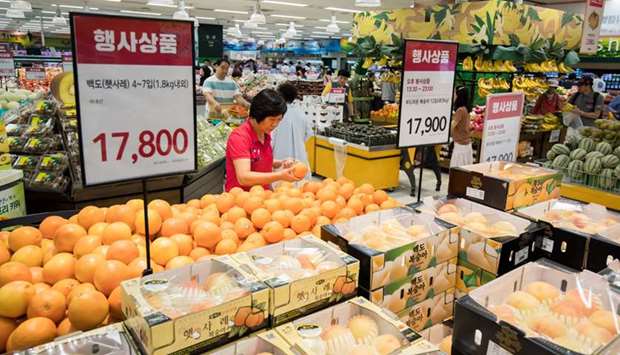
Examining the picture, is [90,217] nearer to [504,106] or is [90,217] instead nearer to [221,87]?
Result: [504,106]

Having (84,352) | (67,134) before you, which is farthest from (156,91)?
(67,134)

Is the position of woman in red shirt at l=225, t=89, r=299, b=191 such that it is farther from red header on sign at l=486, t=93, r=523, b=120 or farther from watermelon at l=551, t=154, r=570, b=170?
watermelon at l=551, t=154, r=570, b=170

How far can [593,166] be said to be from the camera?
460 cm

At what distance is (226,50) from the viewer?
3597 centimetres

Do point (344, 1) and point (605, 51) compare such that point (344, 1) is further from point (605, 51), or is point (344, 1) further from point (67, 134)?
point (67, 134)

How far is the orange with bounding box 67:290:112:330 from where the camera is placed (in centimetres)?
139

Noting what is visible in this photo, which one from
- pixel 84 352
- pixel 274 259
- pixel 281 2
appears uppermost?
pixel 281 2

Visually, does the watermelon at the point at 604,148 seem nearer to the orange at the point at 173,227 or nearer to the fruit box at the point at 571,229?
the fruit box at the point at 571,229

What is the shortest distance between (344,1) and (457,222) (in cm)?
1445

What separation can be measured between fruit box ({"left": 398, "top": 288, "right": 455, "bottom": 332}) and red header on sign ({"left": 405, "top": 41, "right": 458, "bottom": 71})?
3.65 ft

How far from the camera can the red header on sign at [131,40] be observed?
4.67 feet

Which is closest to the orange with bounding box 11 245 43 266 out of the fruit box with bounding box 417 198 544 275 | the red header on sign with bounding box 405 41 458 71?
the fruit box with bounding box 417 198 544 275

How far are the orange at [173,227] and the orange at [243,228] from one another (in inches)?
8.6

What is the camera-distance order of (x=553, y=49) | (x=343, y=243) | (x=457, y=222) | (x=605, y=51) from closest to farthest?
(x=343, y=243)
(x=457, y=222)
(x=553, y=49)
(x=605, y=51)
